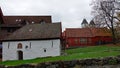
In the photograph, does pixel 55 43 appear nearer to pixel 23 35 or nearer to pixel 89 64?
pixel 23 35

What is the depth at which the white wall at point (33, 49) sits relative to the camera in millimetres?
42438

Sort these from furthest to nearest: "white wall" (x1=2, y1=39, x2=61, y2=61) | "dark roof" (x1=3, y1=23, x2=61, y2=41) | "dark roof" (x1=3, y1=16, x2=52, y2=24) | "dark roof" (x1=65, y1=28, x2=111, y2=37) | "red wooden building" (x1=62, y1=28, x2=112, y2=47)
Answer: "dark roof" (x1=65, y1=28, x2=111, y2=37) < "red wooden building" (x1=62, y1=28, x2=112, y2=47) < "dark roof" (x1=3, y1=16, x2=52, y2=24) < "dark roof" (x1=3, y1=23, x2=61, y2=41) < "white wall" (x1=2, y1=39, x2=61, y2=61)

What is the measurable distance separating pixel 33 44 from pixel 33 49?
0.80m

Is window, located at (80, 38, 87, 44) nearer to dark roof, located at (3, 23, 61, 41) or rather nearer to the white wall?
dark roof, located at (3, 23, 61, 41)

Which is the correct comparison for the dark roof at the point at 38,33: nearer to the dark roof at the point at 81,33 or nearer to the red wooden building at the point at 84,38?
the red wooden building at the point at 84,38

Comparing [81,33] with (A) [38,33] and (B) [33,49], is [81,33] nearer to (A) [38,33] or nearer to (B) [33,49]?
(A) [38,33]

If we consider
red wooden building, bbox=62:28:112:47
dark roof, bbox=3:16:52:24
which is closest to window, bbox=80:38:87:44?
red wooden building, bbox=62:28:112:47

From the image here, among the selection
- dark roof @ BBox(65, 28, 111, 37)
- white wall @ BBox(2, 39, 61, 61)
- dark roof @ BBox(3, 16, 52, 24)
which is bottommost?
white wall @ BBox(2, 39, 61, 61)

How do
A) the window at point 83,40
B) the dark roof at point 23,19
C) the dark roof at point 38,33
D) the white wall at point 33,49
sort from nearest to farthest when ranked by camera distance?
the white wall at point 33,49, the dark roof at point 38,33, the dark roof at point 23,19, the window at point 83,40

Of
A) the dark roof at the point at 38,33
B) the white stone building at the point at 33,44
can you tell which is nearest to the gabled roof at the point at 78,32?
the dark roof at the point at 38,33

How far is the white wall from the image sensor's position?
139ft

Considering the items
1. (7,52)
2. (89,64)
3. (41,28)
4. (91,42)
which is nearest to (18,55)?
(7,52)

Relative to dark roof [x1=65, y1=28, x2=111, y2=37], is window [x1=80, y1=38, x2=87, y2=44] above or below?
below

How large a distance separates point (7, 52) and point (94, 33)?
101 feet
